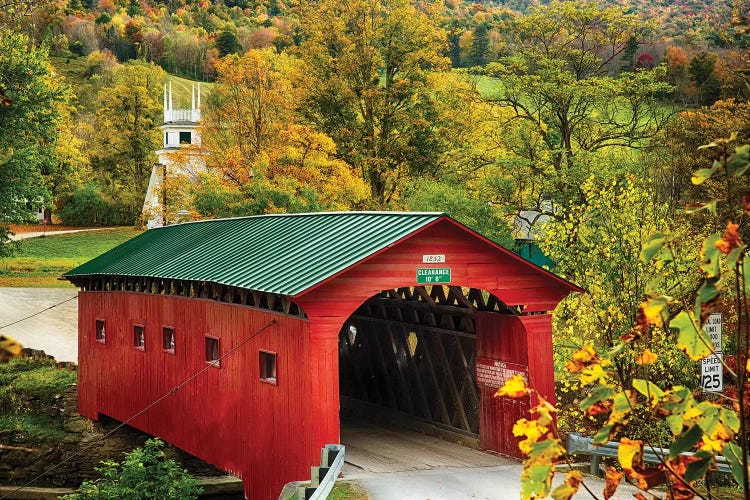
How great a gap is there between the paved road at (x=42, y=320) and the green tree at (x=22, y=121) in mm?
3333

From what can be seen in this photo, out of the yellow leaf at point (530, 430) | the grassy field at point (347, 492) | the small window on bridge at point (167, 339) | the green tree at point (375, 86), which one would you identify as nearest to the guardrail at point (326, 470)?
the grassy field at point (347, 492)

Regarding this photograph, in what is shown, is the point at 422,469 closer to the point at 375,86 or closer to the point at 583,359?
the point at 583,359

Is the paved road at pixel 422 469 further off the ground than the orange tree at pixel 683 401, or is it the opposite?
the orange tree at pixel 683 401

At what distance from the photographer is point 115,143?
61.6 m

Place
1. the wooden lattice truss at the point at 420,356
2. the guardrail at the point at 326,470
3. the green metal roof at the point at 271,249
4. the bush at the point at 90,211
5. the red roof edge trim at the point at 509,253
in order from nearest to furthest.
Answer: the guardrail at the point at 326,470
the green metal roof at the point at 271,249
the red roof edge trim at the point at 509,253
the wooden lattice truss at the point at 420,356
the bush at the point at 90,211

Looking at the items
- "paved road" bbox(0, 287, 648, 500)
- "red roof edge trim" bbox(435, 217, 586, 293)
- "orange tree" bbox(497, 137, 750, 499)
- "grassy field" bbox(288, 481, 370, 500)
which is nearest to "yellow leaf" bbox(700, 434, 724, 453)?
"orange tree" bbox(497, 137, 750, 499)

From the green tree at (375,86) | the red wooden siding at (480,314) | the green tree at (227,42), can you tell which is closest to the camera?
the red wooden siding at (480,314)

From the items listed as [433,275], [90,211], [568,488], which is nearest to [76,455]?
[433,275]

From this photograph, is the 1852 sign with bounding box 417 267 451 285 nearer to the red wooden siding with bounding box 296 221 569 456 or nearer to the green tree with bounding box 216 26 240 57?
the red wooden siding with bounding box 296 221 569 456

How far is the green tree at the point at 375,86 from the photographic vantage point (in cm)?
3722

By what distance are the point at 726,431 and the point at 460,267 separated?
1147 cm

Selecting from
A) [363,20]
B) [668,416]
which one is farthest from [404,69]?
[668,416]

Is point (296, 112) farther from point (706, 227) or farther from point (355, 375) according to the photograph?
point (706, 227)

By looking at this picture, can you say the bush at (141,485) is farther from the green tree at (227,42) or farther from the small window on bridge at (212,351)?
the green tree at (227,42)
